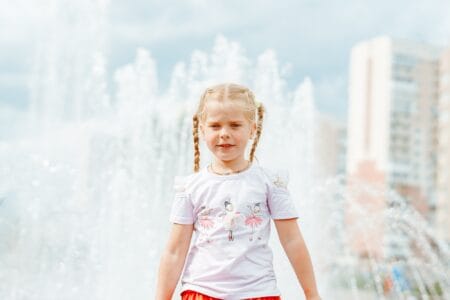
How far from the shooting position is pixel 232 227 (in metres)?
2.21

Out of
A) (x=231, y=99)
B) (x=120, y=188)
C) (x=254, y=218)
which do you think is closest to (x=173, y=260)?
(x=254, y=218)

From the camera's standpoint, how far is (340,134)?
247 ft

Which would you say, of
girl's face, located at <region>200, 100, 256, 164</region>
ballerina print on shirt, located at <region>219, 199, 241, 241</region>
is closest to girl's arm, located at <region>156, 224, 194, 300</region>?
ballerina print on shirt, located at <region>219, 199, 241, 241</region>

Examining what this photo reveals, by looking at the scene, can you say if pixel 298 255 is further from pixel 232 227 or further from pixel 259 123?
pixel 259 123

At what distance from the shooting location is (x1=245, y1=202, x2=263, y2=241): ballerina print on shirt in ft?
7.29

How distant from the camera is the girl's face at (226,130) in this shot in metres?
2.24

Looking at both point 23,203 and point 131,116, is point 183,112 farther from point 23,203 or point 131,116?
point 23,203

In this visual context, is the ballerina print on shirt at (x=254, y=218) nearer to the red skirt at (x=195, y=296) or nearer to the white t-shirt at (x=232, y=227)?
the white t-shirt at (x=232, y=227)

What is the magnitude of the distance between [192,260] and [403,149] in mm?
59897

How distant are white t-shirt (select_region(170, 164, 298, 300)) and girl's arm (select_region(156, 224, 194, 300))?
25mm

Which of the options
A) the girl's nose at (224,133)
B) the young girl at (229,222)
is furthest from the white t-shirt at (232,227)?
the girl's nose at (224,133)

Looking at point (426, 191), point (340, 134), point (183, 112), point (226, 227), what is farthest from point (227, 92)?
point (340, 134)

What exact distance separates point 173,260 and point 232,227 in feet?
0.66

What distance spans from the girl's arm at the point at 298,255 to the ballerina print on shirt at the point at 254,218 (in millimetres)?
74
